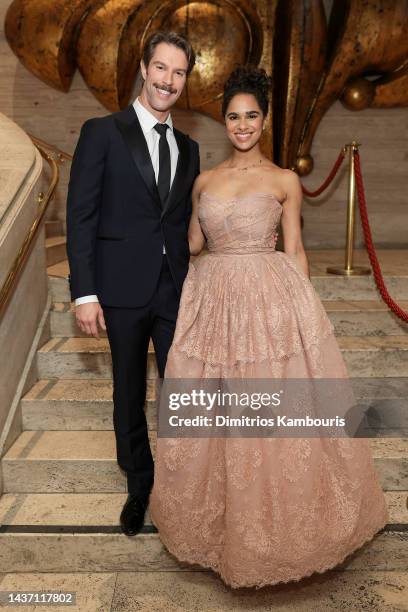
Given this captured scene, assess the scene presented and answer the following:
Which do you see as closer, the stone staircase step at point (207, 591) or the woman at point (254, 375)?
the woman at point (254, 375)

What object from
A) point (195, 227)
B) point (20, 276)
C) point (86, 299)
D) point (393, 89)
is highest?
point (393, 89)

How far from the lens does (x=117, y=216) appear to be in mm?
2240

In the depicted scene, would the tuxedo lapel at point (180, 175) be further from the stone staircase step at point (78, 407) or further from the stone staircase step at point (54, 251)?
the stone staircase step at point (54, 251)

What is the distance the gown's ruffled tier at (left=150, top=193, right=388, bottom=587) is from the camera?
2.05m

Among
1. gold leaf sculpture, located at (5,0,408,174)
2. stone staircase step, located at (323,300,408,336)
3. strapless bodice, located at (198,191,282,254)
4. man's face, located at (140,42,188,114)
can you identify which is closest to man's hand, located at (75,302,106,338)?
strapless bodice, located at (198,191,282,254)

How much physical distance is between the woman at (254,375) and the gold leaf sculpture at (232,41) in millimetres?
3443

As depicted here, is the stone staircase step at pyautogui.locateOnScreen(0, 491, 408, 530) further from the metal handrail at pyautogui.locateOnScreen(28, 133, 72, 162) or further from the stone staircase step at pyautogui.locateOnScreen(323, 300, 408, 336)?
the metal handrail at pyautogui.locateOnScreen(28, 133, 72, 162)

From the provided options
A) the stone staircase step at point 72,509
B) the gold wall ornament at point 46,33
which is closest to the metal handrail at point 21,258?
the stone staircase step at point 72,509

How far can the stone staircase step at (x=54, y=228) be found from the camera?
18.9 feet

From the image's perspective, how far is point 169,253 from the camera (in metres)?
2.29

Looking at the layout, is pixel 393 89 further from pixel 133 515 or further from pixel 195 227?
pixel 133 515

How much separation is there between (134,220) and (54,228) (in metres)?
3.92

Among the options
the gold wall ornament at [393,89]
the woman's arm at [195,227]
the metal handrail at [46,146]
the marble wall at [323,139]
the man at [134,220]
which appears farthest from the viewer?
the marble wall at [323,139]

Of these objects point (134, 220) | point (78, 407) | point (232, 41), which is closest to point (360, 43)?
point (232, 41)
